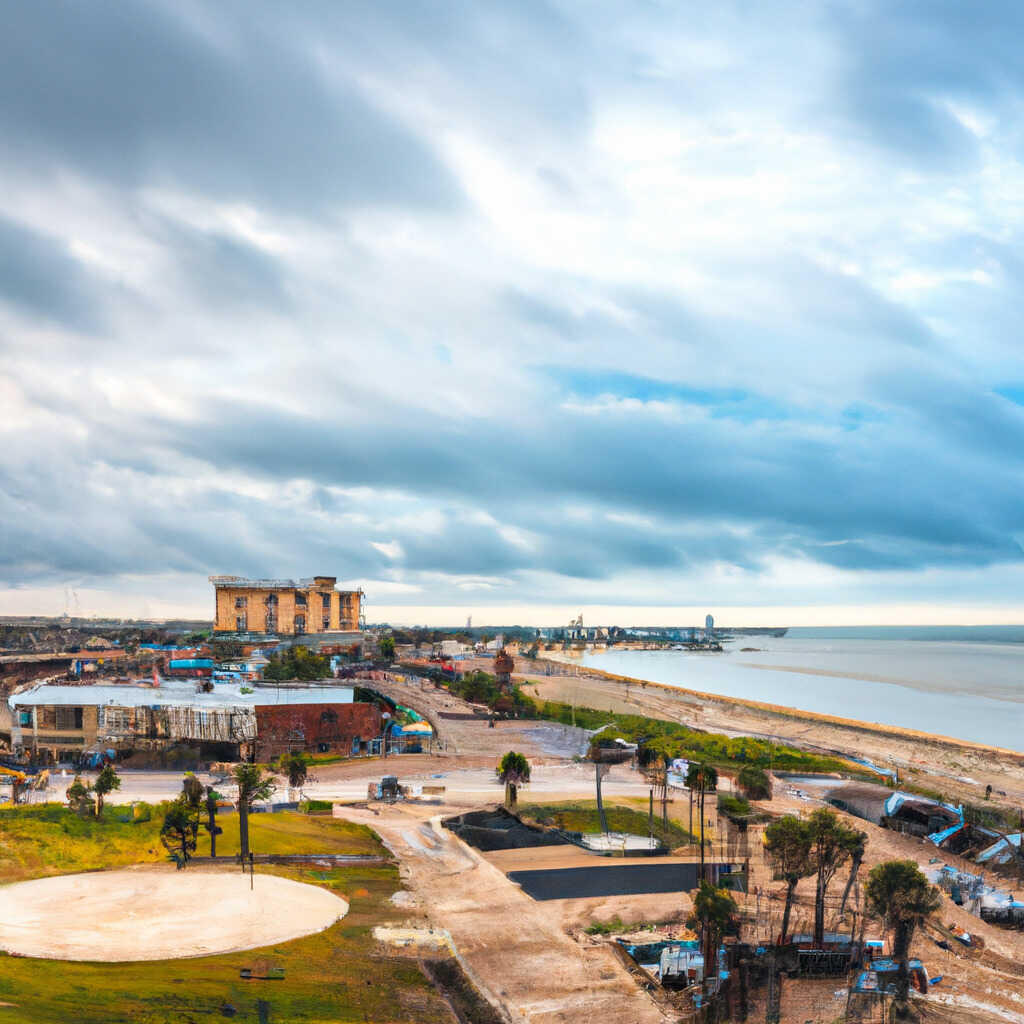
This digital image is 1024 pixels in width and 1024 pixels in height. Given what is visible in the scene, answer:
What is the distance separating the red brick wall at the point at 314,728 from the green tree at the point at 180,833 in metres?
27.3

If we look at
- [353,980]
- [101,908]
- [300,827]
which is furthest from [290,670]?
[353,980]

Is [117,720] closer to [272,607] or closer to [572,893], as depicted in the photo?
[572,893]

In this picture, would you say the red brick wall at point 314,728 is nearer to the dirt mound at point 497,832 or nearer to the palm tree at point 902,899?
the dirt mound at point 497,832

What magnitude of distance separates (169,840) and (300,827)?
21.2 ft

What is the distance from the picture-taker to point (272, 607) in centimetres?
15438

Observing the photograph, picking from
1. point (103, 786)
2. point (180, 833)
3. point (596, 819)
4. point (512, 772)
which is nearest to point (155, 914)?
point (180, 833)

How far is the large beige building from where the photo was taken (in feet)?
504

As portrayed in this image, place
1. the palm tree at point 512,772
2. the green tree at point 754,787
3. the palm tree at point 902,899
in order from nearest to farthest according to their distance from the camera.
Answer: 1. the palm tree at point 902,899
2. the palm tree at point 512,772
3. the green tree at point 754,787

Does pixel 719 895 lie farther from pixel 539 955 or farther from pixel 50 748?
pixel 50 748

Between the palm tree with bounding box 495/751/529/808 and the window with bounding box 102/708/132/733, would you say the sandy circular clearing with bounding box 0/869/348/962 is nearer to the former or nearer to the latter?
the palm tree with bounding box 495/751/529/808

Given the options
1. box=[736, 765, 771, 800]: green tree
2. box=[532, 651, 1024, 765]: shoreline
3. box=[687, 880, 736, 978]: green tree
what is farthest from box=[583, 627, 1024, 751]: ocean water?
box=[687, 880, 736, 978]: green tree

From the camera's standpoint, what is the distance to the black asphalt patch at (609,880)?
118 feet

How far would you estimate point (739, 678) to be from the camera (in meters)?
183

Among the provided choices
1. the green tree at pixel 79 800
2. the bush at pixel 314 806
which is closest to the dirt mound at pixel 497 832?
the bush at pixel 314 806
